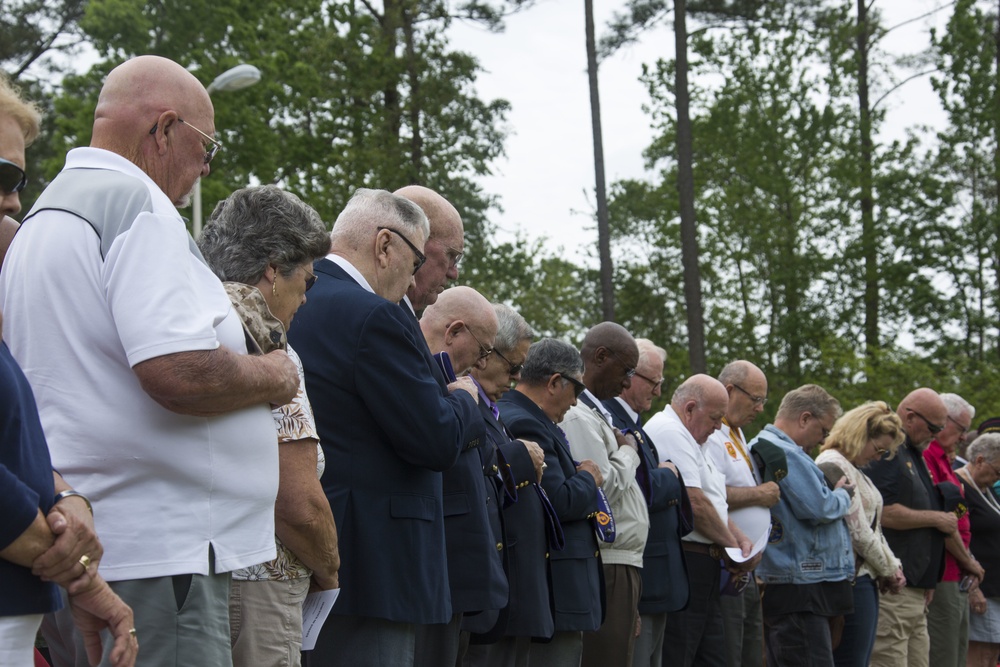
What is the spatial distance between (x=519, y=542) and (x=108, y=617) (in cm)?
295

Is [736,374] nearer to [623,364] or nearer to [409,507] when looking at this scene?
[623,364]

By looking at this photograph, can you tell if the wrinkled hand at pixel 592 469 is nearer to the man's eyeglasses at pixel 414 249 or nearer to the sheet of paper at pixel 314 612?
the man's eyeglasses at pixel 414 249

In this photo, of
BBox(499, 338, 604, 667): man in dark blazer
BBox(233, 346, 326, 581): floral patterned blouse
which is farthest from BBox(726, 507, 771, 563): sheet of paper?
BBox(233, 346, 326, 581): floral patterned blouse

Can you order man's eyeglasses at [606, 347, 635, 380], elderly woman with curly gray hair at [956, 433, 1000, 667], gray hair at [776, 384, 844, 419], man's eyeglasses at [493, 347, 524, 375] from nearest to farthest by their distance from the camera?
1. man's eyeglasses at [493, 347, 524, 375]
2. man's eyeglasses at [606, 347, 635, 380]
3. gray hair at [776, 384, 844, 419]
4. elderly woman with curly gray hair at [956, 433, 1000, 667]

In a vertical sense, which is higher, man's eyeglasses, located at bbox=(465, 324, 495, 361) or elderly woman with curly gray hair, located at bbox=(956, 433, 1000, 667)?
man's eyeglasses, located at bbox=(465, 324, 495, 361)

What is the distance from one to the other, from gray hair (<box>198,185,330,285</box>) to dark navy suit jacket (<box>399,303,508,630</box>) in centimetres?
93

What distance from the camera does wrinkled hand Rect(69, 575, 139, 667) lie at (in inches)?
95.0

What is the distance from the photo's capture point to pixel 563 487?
557cm

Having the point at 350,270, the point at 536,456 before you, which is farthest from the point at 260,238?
the point at 536,456

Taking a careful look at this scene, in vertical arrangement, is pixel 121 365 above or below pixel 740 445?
above

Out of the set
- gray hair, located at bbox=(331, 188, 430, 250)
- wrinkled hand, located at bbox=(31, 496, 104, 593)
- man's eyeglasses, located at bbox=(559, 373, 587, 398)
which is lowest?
wrinkled hand, located at bbox=(31, 496, 104, 593)

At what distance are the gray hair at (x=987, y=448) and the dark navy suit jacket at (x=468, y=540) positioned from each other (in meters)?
7.31

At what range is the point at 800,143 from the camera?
84.4 ft

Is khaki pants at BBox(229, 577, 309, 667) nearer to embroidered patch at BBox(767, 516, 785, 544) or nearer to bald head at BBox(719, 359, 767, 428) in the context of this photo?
embroidered patch at BBox(767, 516, 785, 544)
